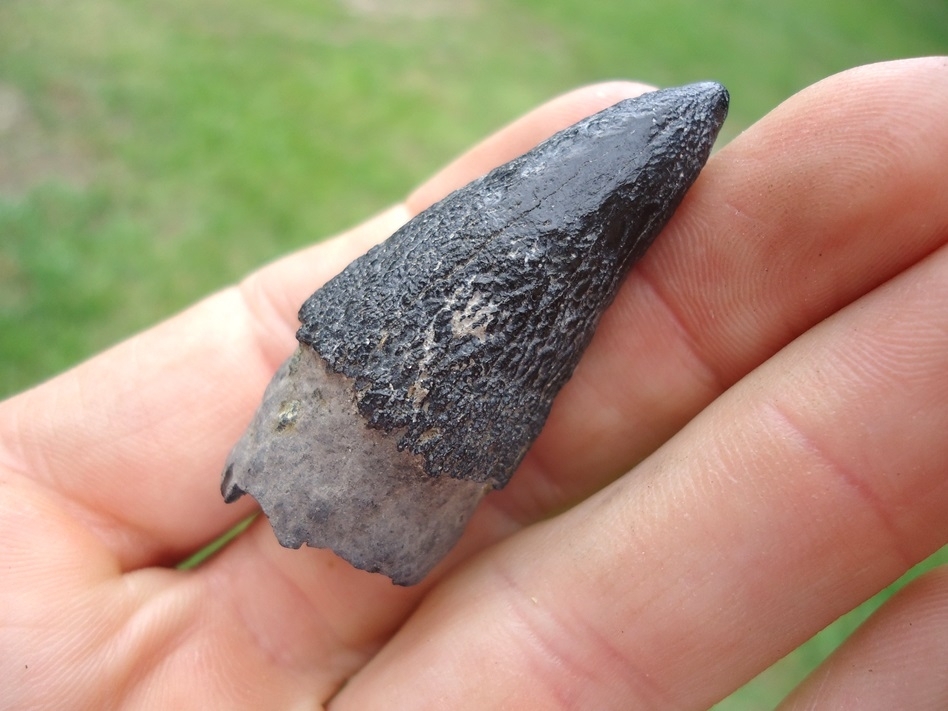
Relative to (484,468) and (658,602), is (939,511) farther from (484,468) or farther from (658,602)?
(484,468)

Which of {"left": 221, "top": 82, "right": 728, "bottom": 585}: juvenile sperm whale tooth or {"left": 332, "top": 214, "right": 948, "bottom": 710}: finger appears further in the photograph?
{"left": 221, "top": 82, "right": 728, "bottom": 585}: juvenile sperm whale tooth

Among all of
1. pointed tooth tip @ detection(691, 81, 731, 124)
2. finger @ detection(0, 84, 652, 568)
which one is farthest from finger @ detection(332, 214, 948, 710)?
finger @ detection(0, 84, 652, 568)

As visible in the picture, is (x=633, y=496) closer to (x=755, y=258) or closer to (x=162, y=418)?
(x=755, y=258)

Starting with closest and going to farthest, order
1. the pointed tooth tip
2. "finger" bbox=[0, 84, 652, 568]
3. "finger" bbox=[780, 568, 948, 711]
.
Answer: "finger" bbox=[780, 568, 948, 711]
the pointed tooth tip
"finger" bbox=[0, 84, 652, 568]

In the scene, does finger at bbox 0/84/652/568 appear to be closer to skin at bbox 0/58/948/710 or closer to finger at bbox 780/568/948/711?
skin at bbox 0/58/948/710

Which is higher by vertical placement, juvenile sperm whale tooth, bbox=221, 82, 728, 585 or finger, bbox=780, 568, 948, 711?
juvenile sperm whale tooth, bbox=221, 82, 728, 585
